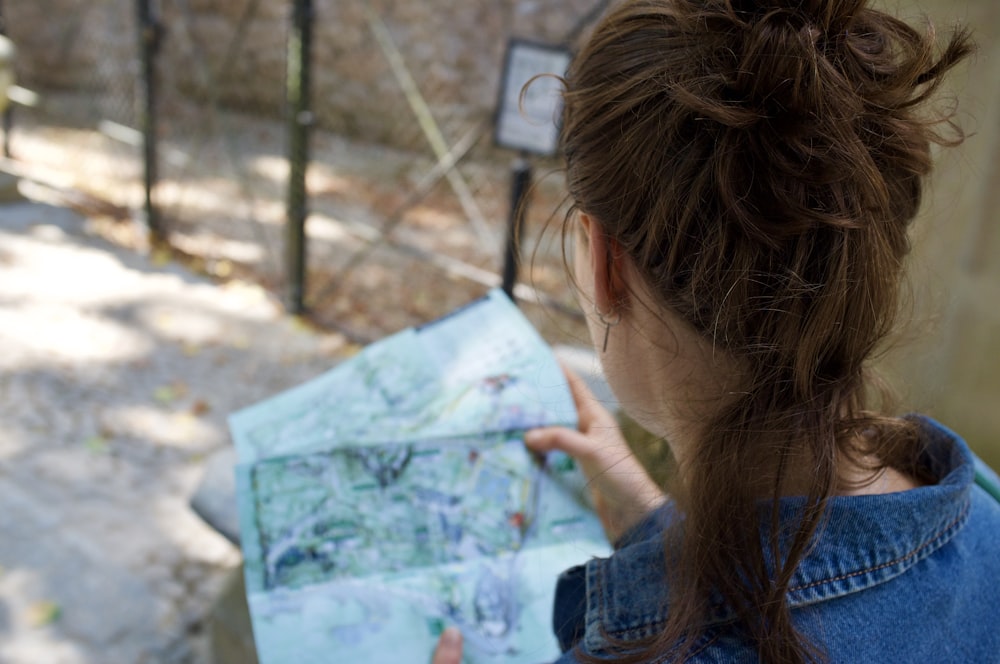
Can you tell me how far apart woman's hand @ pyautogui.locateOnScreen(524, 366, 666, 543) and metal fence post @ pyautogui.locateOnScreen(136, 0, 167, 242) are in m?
3.95

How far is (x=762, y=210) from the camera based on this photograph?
2.42 feet

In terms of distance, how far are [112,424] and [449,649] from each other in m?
2.38

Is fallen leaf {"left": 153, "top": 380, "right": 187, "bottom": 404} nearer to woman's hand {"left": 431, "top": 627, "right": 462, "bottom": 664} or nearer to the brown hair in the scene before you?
woman's hand {"left": 431, "top": 627, "right": 462, "bottom": 664}

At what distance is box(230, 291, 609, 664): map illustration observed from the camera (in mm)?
1218

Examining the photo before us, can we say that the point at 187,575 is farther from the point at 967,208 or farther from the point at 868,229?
the point at 967,208

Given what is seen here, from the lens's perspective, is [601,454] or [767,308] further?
[601,454]

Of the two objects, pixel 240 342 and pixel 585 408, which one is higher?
pixel 585 408

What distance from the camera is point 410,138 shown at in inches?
253

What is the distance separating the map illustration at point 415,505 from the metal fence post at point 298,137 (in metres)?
2.68

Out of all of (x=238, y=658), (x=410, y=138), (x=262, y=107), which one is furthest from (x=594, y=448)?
(x=262, y=107)

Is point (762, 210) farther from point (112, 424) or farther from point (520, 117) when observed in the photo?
point (112, 424)

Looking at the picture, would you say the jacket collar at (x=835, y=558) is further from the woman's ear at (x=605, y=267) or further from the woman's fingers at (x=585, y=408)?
the woman's fingers at (x=585, y=408)

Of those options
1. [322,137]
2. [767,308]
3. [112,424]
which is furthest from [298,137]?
[767,308]

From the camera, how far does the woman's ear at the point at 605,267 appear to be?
87 cm
